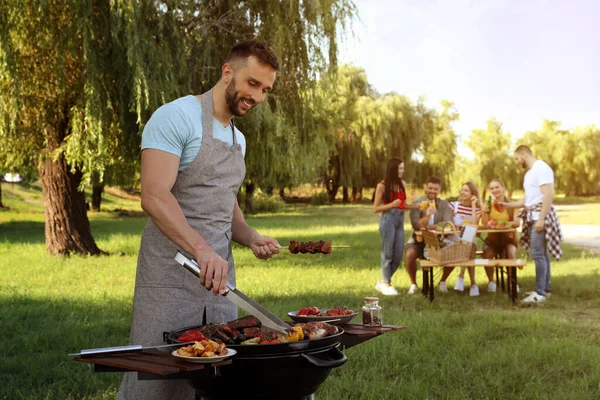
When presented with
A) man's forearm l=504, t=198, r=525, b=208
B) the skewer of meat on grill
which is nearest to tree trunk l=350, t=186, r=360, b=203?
man's forearm l=504, t=198, r=525, b=208

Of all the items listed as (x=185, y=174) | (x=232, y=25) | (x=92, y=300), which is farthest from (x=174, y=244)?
(x=232, y=25)

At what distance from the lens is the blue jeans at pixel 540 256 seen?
30.6ft

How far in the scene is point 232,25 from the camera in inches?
506

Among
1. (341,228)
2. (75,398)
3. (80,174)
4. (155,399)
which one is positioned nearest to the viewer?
(155,399)

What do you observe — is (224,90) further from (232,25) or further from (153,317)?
(232,25)

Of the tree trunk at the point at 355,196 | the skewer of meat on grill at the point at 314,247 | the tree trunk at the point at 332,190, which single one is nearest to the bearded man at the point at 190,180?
the skewer of meat on grill at the point at 314,247

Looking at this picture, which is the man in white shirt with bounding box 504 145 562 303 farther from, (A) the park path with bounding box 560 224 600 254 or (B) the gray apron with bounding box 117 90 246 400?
(A) the park path with bounding box 560 224 600 254

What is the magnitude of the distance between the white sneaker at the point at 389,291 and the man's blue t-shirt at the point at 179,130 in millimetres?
7082

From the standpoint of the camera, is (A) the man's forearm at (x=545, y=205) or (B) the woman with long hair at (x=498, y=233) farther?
(B) the woman with long hair at (x=498, y=233)

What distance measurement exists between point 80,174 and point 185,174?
39.0ft

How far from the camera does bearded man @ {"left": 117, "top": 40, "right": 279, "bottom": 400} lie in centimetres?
309

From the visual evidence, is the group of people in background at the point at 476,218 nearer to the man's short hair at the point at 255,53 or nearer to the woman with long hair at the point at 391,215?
the woman with long hair at the point at 391,215

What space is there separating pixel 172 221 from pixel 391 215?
7527 millimetres

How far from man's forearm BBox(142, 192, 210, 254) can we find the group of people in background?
716 centimetres
